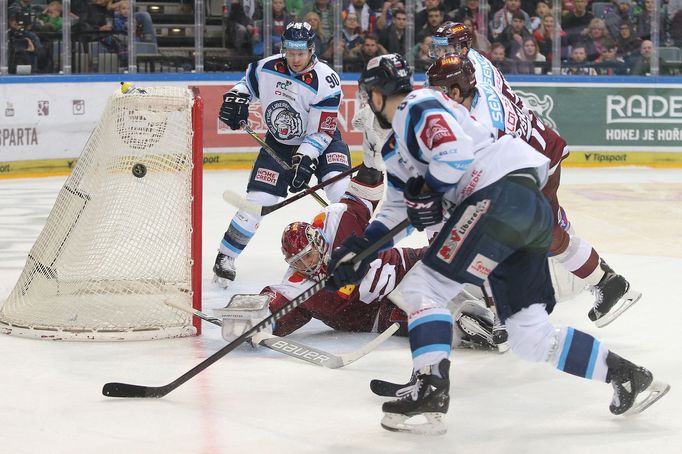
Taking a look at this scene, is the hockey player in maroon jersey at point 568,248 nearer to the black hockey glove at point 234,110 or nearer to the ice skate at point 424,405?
the black hockey glove at point 234,110

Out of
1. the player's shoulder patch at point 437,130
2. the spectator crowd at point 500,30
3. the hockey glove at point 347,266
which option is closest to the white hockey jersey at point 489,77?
the hockey glove at point 347,266

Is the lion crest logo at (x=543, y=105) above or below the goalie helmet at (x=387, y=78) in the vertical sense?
below

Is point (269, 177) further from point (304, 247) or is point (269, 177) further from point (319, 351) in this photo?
point (319, 351)

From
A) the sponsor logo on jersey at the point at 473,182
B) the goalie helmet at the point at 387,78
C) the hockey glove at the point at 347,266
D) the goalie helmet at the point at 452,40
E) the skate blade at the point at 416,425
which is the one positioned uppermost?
the goalie helmet at the point at 452,40

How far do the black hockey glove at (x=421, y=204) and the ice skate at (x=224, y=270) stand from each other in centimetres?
251

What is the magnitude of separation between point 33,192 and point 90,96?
1208 millimetres

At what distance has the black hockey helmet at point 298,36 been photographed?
5.70 m

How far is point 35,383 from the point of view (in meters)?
4.08

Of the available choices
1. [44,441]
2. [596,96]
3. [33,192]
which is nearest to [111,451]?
[44,441]

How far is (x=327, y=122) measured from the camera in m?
5.93

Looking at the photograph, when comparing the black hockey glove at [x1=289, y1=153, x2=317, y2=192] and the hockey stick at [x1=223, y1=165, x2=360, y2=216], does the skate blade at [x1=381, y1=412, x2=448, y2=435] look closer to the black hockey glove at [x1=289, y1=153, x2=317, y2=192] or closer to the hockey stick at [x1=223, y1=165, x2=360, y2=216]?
the hockey stick at [x1=223, y1=165, x2=360, y2=216]

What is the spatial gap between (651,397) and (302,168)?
2.49m

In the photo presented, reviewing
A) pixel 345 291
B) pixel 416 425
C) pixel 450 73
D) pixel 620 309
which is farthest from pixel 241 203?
pixel 416 425

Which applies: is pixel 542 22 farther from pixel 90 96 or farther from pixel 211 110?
pixel 90 96
